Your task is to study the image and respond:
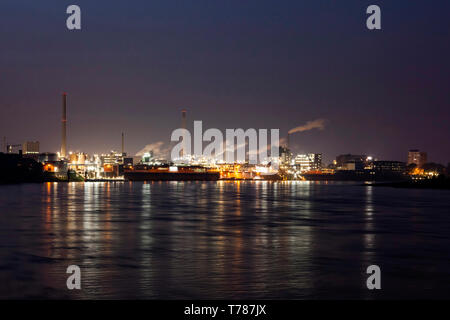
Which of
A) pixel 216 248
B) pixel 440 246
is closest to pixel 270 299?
pixel 216 248

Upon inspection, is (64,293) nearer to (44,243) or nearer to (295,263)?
(295,263)

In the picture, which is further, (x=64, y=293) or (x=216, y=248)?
(x=216, y=248)

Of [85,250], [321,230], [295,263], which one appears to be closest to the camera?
[295,263]

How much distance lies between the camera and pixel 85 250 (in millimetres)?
24016

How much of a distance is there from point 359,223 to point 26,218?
24.3 metres
